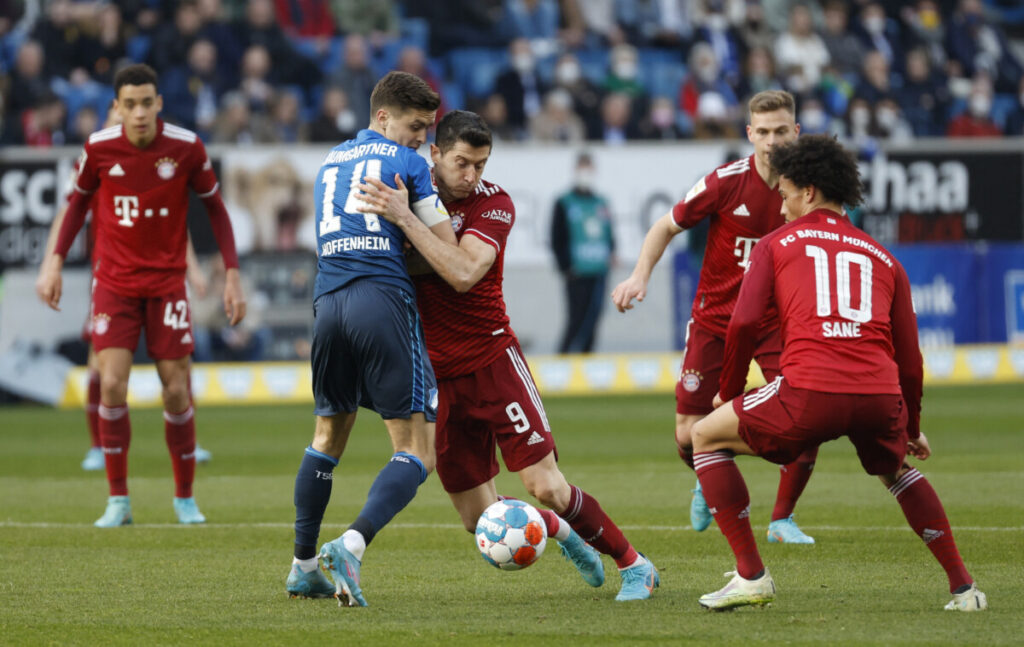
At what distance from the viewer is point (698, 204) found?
7.82 m

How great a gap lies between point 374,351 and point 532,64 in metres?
16.7

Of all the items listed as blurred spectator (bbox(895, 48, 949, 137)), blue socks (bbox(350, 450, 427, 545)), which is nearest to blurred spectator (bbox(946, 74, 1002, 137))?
blurred spectator (bbox(895, 48, 949, 137))

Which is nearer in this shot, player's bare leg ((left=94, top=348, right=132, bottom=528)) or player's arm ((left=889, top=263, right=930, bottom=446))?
player's arm ((left=889, top=263, right=930, bottom=446))

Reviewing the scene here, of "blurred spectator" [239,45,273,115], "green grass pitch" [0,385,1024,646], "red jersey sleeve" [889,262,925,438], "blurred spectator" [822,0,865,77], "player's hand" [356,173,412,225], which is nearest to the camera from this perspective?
"green grass pitch" [0,385,1024,646]

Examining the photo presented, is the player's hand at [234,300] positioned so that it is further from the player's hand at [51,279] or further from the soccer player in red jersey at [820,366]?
the soccer player in red jersey at [820,366]

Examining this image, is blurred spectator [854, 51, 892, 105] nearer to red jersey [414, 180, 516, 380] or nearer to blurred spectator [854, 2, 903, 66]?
blurred spectator [854, 2, 903, 66]

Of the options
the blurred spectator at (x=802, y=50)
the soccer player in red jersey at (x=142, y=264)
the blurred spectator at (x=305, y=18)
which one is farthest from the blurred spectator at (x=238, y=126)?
the soccer player in red jersey at (x=142, y=264)

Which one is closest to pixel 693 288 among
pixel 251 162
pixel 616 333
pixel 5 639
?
pixel 616 333

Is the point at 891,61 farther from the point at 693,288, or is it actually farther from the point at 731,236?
the point at 731,236

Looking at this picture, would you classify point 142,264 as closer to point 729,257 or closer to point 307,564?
point 307,564

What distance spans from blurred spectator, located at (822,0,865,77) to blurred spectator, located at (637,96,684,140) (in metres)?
3.81

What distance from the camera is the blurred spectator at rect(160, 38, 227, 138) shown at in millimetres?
19375

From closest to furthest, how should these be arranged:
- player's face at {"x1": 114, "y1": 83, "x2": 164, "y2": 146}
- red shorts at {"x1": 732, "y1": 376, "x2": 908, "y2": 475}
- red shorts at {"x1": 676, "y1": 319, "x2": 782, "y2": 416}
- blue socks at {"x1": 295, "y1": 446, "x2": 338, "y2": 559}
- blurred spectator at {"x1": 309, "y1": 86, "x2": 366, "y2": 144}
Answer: red shorts at {"x1": 732, "y1": 376, "x2": 908, "y2": 475}, blue socks at {"x1": 295, "y1": 446, "x2": 338, "y2": 559}, red shorts at {"x1": 676, "y1": 319, "x2": 782, "y2": 416}, player's face at {"x1": 114, "y1": 83, "x2": 164, "y2": 146}, blurred spectator at {"x1": 309, "y1": 86, "x2": 366, "y2": 144}

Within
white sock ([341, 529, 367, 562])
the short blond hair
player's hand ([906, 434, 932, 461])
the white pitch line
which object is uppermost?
the short blond hair
